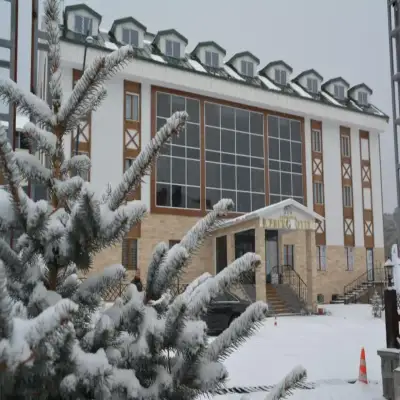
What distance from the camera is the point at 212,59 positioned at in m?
32.1

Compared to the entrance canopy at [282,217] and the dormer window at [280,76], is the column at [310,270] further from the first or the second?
the dormer window at [280,76]

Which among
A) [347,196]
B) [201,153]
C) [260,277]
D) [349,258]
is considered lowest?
[260,277]

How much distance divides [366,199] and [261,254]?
14554mm

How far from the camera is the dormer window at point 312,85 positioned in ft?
118

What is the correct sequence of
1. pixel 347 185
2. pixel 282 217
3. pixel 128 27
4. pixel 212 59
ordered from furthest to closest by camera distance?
1. pixel 347 185
2. pixel 212 59
3. pixel 128 27
4. pixel 282 217

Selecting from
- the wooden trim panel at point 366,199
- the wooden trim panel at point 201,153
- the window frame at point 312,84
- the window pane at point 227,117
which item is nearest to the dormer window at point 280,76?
the window frame at point 312,84

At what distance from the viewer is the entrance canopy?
25422 millimetres

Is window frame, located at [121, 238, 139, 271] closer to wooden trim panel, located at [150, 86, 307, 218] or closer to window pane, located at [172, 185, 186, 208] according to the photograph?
wooden trim panel, located at [150, 86, 307, 218]

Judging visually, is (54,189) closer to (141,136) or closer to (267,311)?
(267,311)

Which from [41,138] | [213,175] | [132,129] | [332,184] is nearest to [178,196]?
[213,175]

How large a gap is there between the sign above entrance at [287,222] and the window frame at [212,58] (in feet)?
34.3

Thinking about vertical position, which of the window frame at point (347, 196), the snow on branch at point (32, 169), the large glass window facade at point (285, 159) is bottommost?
the snow on branch at point (32, 169)

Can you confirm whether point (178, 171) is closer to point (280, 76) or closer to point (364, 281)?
point (280, 76)

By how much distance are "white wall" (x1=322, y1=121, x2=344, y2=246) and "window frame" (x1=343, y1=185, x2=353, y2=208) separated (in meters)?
0.42
